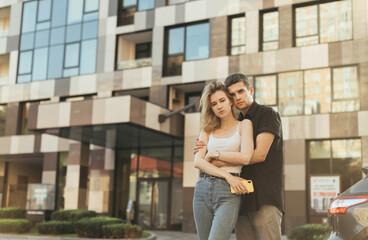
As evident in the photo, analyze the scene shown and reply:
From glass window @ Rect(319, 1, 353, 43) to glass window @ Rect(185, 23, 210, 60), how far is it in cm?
561

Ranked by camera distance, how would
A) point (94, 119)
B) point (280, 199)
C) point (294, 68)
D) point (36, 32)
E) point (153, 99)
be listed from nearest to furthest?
point (280, 199) < point (94, 119) < point (294, 68) < point (153, 99) < point (36, 32)

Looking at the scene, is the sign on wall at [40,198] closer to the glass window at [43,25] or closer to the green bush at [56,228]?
the green bush at [56,228]

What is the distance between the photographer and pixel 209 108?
429 centimetres

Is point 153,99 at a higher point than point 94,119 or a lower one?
higher

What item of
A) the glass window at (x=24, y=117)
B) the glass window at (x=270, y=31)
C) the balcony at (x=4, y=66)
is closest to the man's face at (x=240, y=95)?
the glass window at (x=270, y=31)

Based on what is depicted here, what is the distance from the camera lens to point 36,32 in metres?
29.5

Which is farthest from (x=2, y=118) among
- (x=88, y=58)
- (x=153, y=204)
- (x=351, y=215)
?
(x=351, y=215)

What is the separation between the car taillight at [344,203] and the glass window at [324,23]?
18.1 meters

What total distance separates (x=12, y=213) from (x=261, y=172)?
21907 mm

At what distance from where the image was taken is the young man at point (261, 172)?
13.6 ft

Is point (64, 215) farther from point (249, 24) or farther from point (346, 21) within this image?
point (346, 21)

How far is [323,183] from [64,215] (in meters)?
10.9

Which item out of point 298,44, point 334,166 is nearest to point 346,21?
point 298,44

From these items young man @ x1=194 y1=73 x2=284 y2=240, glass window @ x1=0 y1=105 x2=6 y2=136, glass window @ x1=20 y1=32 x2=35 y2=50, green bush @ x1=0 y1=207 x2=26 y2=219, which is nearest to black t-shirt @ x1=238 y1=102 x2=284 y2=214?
young man @ x1=194 y1=73 x2=284 y2=240
